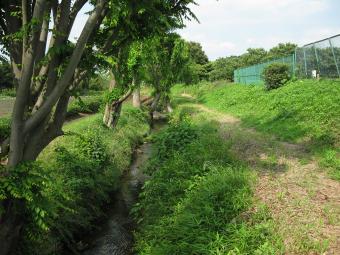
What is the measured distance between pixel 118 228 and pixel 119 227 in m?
0.07

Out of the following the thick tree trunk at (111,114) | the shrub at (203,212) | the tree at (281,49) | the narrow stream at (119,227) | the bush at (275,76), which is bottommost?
the narrow stream at (119,227)

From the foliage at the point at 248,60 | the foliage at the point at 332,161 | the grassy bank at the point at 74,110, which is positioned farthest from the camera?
the foliage at the point at 248,60

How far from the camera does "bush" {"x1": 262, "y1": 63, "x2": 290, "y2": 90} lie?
2433 centimetres

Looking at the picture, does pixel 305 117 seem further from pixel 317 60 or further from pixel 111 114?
Answer: pixel 317 60

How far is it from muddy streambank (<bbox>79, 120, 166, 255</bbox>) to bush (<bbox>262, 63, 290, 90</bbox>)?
12869 mm

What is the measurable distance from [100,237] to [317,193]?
5253mm

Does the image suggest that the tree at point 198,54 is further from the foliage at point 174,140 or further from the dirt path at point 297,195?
the dirt path at point 297,195

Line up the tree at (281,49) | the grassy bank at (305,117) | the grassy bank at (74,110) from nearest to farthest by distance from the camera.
Result: the grassy bank at (74,110) < the grassy bank at (305,117) < the tree at (281,49)

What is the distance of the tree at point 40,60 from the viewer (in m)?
6.06

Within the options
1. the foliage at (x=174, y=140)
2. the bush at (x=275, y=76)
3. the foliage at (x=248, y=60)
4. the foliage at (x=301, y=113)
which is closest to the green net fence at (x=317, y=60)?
the bush at (x=275, y=76)

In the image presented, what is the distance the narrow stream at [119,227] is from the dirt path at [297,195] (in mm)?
3496

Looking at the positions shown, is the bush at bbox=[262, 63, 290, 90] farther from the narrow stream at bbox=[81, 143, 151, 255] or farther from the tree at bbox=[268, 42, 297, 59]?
the tree at bbox=[268, 42, 297, 59]

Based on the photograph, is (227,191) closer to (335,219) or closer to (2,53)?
(335,219)

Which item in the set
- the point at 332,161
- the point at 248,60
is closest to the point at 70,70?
the point at 332,161
